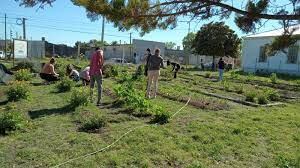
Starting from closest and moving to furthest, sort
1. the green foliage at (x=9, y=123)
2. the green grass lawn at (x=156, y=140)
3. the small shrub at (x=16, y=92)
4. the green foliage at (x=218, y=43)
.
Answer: the green grass lawn at (x=156, y=140)
the green foliage at (x=9, y=123)
the small shrub at (x=16, y=92)
the green foliage at (x=218, y=43)

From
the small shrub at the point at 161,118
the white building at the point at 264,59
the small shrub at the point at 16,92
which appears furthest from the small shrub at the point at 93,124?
the white building at the point at 264,59

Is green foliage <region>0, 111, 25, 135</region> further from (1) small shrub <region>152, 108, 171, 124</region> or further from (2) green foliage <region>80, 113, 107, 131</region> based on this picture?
(1) small shrub <region>152, 108, 171, 124</region>

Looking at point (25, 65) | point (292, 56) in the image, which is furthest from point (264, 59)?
point (25, 65)

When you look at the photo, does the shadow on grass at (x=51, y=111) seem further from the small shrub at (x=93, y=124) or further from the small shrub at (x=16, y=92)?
the small shrub at (x=16, y=92)

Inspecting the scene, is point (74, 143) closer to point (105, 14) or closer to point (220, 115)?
point (105, 14)

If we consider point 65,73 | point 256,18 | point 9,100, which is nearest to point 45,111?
point 9,100

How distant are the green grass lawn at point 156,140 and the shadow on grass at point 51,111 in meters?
0.02

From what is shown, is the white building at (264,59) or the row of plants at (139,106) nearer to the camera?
the row of plants at (139,106)

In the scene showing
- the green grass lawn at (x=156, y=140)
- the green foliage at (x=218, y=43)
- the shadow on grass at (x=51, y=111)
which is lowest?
Answer: the green grass lawn at (x=156, y=140)

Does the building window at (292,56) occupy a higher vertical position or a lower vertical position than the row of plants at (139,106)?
higher

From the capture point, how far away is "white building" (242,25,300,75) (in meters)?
37.9

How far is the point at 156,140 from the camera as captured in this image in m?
8.42

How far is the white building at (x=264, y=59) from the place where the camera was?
1491 inches

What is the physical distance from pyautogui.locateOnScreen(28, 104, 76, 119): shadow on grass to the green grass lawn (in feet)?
0.08
